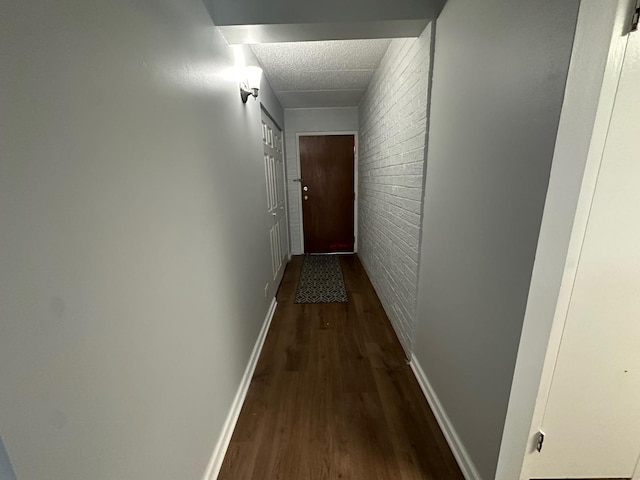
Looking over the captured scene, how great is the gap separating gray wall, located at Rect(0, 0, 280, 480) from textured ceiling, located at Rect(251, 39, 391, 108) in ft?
3.61

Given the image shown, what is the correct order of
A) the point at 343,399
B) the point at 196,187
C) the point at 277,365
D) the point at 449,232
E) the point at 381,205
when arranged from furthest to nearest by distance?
the point at 381,205, the point at 277,365, the point at 343,399, the point at 449,232, the point at 196,187

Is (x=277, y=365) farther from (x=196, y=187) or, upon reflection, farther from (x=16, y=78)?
(x=16, y=78)

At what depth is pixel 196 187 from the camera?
1.13 meters

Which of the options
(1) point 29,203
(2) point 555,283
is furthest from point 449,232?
(1) point 29,203

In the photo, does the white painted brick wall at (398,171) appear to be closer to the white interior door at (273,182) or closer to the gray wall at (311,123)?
the gray wall at (311,123)

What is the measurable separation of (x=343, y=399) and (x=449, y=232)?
114 cm

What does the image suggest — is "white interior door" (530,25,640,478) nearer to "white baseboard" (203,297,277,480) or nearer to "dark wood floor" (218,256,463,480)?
"dark wood floor" (218,256,463,480)

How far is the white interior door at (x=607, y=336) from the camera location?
2.49 feet

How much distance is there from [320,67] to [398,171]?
4.26 ft

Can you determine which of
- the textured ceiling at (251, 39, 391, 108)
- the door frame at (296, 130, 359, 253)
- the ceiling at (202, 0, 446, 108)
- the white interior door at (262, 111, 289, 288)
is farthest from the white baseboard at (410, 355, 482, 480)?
the door frame at (296, 130, 359, 253)

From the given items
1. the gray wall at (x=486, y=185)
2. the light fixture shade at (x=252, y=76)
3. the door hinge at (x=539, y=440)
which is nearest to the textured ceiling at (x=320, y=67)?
the light fixture shade at (x=252, y=76)

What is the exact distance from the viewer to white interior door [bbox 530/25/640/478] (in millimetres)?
759

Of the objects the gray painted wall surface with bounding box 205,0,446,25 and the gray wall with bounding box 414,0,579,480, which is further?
the gray painted wall surface with bounding box 205,0,446,25

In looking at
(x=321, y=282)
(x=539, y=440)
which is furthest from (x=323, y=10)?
(x=321, y=282)
